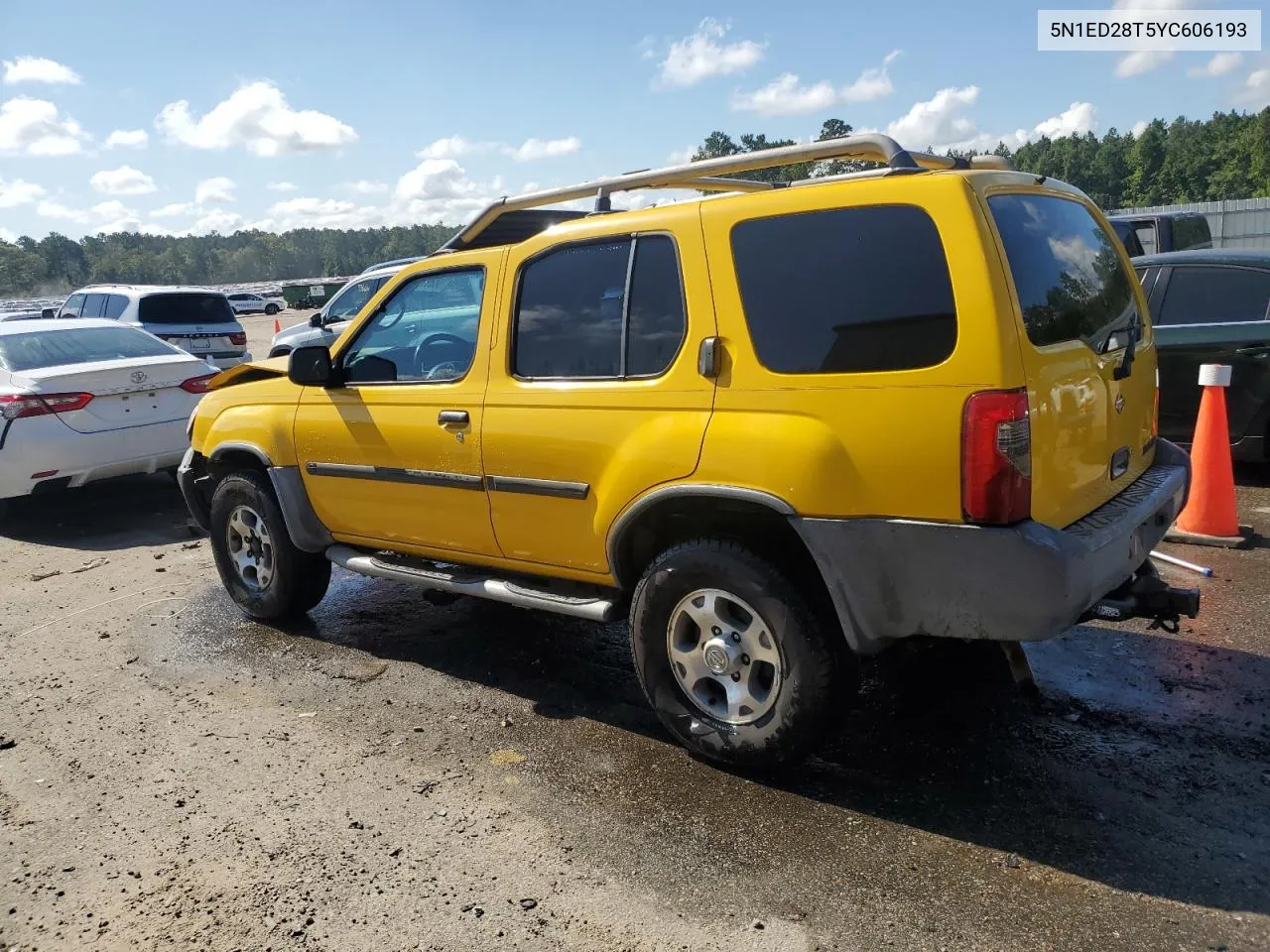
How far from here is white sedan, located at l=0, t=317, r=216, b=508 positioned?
7.55 m

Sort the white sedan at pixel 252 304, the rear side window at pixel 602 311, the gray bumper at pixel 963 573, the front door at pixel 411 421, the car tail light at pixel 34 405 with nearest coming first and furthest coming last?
the gray bumper at pixel 963 573 → the rear side window at pixel 602 311 → the front door at pixel 411 421 → the car tail light at pixel 34 405 → the white sedan at pixel 252 304

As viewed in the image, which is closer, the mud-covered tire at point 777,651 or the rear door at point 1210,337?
the mud-covered tire at point 777,651

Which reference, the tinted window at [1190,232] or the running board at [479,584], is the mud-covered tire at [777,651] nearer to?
the running board at [479,584]

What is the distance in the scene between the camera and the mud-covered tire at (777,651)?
129 inches


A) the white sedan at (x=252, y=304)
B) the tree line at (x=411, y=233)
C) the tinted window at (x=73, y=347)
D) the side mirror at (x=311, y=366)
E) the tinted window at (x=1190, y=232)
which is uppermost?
the tree line at (x=411, y=233)

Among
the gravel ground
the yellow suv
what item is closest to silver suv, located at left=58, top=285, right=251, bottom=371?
the gravel ground

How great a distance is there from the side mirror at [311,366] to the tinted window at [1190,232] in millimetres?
14019

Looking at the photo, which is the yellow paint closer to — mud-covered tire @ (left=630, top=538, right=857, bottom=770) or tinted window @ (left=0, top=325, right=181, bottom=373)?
mud-covered tire @ (left=630, top=538, right=857, bottom=770)

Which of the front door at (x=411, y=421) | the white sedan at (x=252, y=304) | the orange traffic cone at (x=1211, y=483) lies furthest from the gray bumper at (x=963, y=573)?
the white sedan at (x=252, y=304)

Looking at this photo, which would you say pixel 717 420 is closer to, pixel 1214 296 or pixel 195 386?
pixel 1214 296

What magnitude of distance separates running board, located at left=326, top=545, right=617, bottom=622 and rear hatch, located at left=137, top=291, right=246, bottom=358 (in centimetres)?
1112

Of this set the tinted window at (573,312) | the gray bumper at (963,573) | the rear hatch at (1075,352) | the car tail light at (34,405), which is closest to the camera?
the gray bumper at (963,573)

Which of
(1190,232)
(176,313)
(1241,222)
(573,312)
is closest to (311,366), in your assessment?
(573,312)

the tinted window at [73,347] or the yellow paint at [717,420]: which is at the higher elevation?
the tinted window at [73,347]
